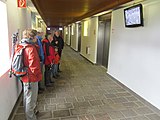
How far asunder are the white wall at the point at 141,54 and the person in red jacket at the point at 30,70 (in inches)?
86.6

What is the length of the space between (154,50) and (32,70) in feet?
7.54

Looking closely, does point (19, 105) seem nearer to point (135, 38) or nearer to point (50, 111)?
point (50, 111)

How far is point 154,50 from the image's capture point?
9.48 feet

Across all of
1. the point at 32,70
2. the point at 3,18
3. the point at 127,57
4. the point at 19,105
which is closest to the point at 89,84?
the point at 127,57

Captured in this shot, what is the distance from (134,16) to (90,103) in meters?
2.18

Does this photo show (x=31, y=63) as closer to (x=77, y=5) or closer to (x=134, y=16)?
(x=134, y=16)

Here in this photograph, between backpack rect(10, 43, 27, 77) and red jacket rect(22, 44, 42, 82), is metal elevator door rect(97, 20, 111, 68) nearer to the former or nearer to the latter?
red jacket rect(22, 44, 42, 82)

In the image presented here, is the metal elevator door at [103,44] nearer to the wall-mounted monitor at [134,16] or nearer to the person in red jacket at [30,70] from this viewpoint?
the wall-mounted monitor at [134,16]

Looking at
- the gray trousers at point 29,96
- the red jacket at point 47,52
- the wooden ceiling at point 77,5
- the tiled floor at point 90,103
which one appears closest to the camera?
the gray trousers at point 29,96

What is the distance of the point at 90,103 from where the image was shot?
3.12 metres

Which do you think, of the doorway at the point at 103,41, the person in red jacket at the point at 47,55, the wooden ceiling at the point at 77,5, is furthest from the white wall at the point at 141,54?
the person in red jacket at the point at 47,55

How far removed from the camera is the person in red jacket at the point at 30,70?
2.05m

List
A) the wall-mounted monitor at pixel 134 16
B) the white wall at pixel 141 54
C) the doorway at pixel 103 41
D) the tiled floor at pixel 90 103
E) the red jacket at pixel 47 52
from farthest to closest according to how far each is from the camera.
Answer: the doorway at pixel 103 41 → the red jacket at pixel 47 52 → the wall-mounted monitor at pixel 134 16 → the white wall at pixel 141 54 → the tiled floor at pixel 90 103

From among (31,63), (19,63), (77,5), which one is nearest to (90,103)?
(31,63)
